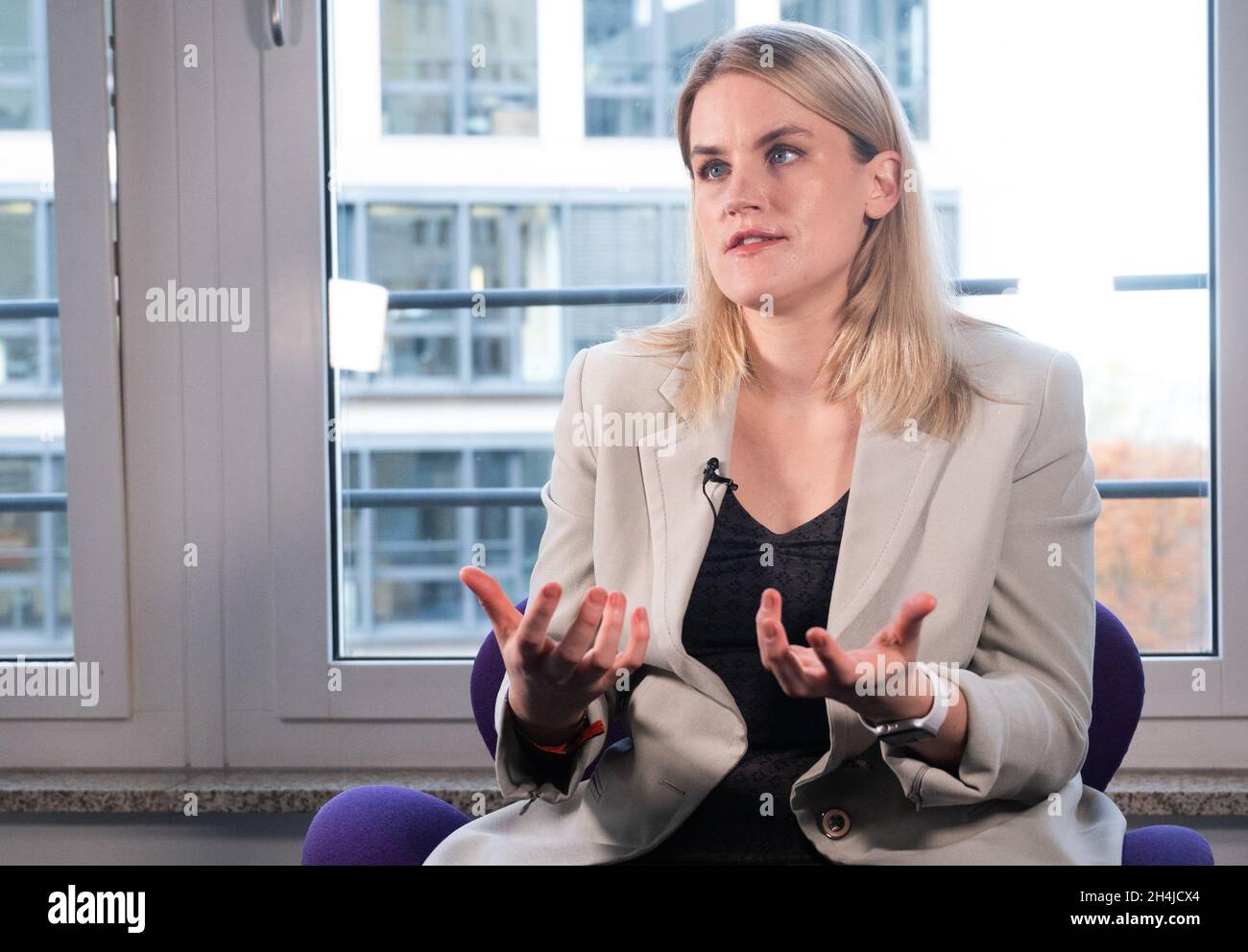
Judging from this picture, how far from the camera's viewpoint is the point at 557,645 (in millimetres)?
1006

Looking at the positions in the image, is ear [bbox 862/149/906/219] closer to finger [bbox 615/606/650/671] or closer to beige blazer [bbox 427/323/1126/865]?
beige blazer [bbox 427/323/1126/865]

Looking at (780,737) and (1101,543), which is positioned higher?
(1101,543)

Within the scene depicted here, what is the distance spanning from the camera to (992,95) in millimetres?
1718

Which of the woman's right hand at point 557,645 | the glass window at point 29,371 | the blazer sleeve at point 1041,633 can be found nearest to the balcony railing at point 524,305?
the glass window at point 29,371

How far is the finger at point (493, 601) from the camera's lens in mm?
937

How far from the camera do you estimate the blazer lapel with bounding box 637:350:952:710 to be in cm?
111

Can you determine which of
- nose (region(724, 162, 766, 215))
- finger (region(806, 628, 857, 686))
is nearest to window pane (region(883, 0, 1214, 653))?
nose (region(724, 162, 766, 215))

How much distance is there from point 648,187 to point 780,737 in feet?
3.24

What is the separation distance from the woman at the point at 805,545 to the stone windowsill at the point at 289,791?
0.48m

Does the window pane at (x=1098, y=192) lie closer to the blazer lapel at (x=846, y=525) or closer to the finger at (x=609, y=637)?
the blazer lapel at (x=846, y=525)
